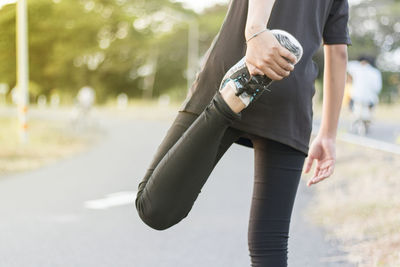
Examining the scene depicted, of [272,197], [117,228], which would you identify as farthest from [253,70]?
[117,228]

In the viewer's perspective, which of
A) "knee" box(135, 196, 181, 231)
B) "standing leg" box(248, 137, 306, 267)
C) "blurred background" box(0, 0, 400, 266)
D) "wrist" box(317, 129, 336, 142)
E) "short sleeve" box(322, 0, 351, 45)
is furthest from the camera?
"blurred background" box(0, 0, 400, 266)

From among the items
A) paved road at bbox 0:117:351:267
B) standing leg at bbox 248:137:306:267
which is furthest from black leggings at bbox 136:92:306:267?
paved road at bbox 0:117:351:267

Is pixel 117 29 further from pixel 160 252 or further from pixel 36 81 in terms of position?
pixel 160 252

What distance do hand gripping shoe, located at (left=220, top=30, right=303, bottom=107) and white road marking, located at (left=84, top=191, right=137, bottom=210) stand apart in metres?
4.69

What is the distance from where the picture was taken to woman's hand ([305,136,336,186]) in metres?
2.12

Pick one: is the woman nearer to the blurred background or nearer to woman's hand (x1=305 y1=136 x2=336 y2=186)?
woman's hand (x1=305 y1=136 x2=336 y2=186)

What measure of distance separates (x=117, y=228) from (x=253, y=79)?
376 cm

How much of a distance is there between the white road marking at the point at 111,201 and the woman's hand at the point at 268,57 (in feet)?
15.5

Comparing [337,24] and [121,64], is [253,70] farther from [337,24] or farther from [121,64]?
[121,64]

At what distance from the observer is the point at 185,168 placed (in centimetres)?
160

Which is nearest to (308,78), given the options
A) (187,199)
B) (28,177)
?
(187,199)

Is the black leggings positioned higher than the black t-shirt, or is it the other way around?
the black t-shirt

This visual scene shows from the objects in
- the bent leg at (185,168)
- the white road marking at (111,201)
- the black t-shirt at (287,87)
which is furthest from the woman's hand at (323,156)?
the white road marking at (111,201)

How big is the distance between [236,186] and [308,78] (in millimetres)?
5832
